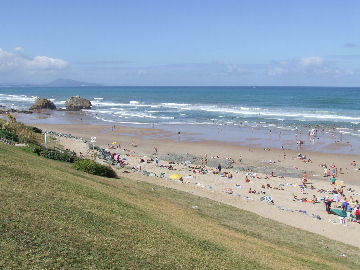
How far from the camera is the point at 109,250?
975 cm

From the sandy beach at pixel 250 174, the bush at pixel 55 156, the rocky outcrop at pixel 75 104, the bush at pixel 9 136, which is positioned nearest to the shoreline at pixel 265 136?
the sandy beach at pixel 250 174

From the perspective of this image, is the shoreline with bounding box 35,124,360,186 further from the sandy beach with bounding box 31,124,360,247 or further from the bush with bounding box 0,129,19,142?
the bush with bounding box 0,129,19,142

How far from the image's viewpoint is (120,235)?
10.9 meters

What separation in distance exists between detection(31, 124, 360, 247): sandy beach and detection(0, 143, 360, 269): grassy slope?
4.20 meters

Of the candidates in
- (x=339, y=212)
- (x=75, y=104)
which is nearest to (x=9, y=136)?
(x=339, y=212)

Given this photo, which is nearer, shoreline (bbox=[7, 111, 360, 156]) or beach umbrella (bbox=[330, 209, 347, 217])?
beach umbrella (bbox=[330, 209, 347, 217])

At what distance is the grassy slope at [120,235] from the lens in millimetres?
9164

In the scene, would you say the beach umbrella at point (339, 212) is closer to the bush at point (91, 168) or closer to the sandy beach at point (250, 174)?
the sandy beach at point (250, 174)

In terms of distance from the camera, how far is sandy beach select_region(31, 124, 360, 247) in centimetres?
2205

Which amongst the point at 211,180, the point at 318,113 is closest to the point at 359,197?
the point at 211,180

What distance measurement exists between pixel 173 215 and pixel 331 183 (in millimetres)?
17734

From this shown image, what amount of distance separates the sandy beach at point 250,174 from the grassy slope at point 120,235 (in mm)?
4203

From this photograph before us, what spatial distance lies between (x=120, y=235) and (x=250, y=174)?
21.2m

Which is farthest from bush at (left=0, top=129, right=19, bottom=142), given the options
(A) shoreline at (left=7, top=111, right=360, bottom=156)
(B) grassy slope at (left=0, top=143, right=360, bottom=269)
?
(A) shoreline at (left=7, top=111, right=360, bottom=156)
